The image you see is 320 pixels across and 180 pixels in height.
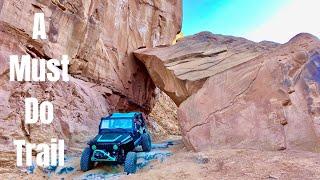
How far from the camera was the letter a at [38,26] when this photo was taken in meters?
17.0

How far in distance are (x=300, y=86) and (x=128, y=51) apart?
1201cm

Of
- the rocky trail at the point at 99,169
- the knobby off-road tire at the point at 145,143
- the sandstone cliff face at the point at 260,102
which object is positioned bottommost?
the rocky trail at the point at 99,169

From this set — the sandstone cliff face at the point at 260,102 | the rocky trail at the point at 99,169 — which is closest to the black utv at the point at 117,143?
the rocky trail at the point at 99,169

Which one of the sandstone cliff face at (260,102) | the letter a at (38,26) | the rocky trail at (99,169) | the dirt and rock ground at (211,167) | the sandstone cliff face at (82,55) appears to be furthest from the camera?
the letter a at (38,26)

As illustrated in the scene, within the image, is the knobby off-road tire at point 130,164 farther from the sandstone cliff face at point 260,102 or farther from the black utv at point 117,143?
the sandstone cliff face at point 260,102

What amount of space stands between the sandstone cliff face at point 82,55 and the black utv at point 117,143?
2713mm

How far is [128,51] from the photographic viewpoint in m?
23.5

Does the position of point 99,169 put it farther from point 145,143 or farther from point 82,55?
point 82,55

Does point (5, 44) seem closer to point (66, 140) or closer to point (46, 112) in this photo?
point (46, 112)

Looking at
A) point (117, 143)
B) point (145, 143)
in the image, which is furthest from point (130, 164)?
point (145, 143)

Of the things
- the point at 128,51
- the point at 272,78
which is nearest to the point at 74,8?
the point at 128,51

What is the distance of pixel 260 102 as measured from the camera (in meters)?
14.1

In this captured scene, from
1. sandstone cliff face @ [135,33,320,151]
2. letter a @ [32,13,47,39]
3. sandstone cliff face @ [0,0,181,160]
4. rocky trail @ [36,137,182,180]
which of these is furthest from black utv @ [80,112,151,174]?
letter a @ [32,13,47,39]

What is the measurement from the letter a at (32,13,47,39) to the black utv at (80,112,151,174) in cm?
555
